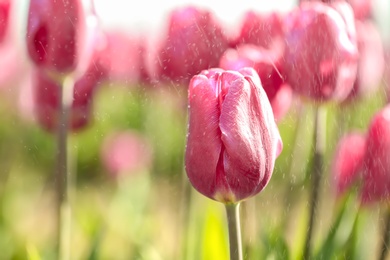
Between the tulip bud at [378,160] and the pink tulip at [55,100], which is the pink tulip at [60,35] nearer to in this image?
the pink tulip at [55,100]

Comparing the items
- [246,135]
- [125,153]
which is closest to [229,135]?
[246,135]

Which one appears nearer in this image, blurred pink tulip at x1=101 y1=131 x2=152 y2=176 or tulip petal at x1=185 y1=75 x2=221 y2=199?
tulip petal at x1=185 y1=75 x2=221 y2=199

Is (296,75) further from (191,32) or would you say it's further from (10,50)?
(10,50)

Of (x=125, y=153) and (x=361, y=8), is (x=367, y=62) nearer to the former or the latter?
(x=361, y=8)

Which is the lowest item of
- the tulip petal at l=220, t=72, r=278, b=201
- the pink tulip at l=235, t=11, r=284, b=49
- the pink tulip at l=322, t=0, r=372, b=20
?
the tulip petal at l=220, t=72, r=278, b=201

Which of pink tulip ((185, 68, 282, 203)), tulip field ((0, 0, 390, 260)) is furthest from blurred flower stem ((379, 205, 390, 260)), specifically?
pink tulip ((185, 68, 282, 203))

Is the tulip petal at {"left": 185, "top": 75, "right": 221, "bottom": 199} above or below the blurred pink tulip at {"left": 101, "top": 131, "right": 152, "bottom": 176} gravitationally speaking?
above

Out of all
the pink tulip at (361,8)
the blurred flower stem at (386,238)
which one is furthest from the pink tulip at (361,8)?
the blurred flower stem at (386,238)

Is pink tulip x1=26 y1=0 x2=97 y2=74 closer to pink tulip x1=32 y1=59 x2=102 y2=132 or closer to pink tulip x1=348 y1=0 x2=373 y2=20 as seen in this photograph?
pink tulip x1=32 y1=59 x2=102 y2=132
